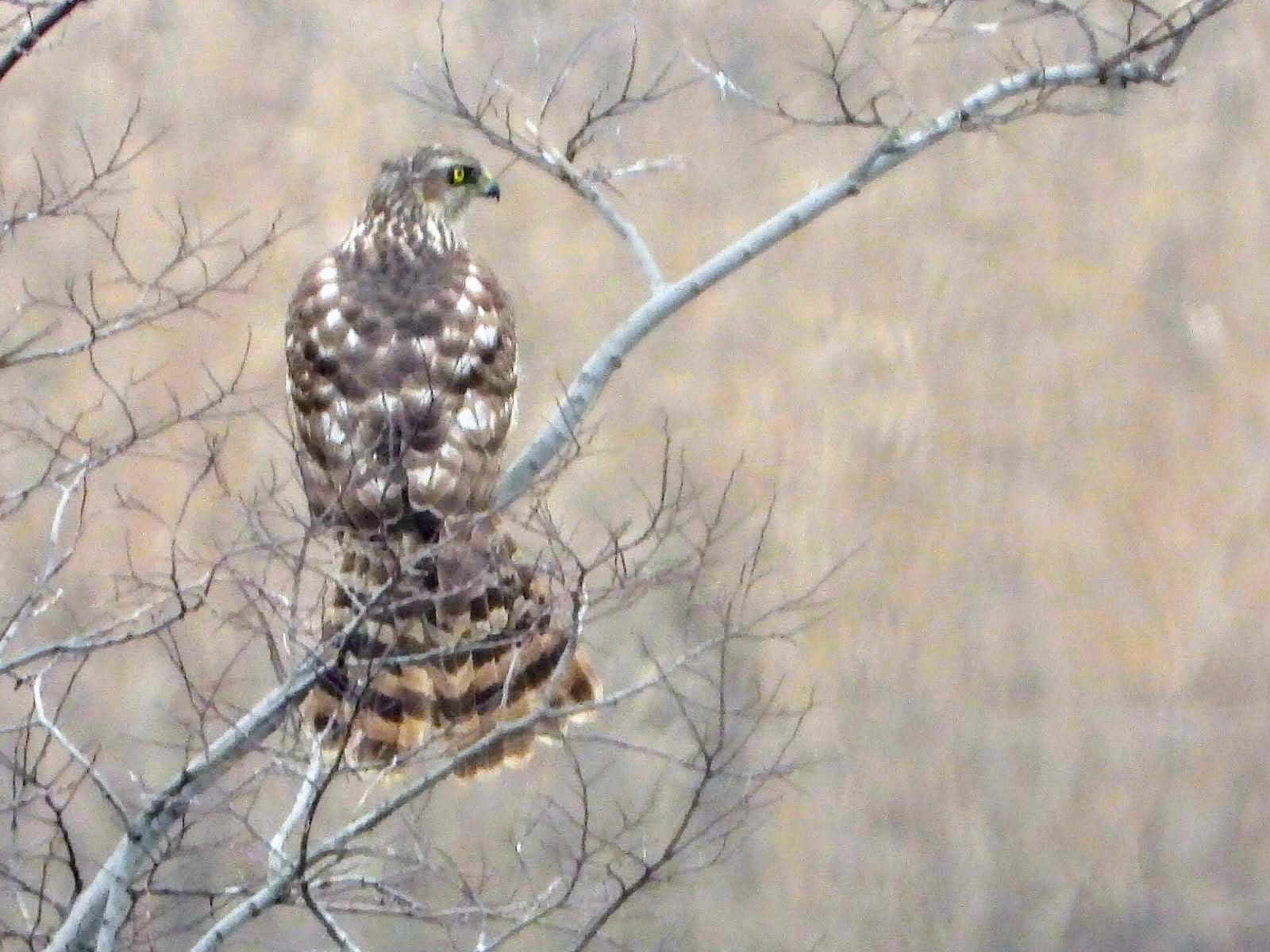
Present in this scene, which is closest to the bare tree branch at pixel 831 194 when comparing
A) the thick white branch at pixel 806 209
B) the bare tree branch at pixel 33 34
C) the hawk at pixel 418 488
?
the thick white branch at pixel 806 209

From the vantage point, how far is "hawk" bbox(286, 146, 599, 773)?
3.26m

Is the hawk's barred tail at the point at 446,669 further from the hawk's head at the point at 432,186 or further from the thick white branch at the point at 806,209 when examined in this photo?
the hawk's head at the point at 432,186

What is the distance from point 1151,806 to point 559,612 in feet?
13.1

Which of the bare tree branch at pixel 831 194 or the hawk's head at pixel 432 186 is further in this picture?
the hawk's head at pixel 432 186

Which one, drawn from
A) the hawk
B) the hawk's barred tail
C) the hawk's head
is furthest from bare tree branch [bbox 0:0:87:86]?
the hawk's head

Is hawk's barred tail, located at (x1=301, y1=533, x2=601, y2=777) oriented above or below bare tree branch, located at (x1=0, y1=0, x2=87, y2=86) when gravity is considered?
below

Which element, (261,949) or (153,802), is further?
(261,949)

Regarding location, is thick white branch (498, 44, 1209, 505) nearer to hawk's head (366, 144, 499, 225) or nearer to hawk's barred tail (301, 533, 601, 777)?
hawk's barred tail (301, 533, 601, 777)

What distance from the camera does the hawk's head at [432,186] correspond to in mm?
4273

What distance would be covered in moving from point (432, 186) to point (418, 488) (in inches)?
40.6

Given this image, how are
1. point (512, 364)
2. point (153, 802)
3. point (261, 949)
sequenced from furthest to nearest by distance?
point (261, 949)
point (512, 364)
point (153, 802)

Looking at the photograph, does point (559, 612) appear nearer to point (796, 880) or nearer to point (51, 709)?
point (796, 880)

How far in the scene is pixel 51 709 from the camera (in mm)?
7066

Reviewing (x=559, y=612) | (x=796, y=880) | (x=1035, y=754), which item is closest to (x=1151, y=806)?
(x=1035, y=754)
